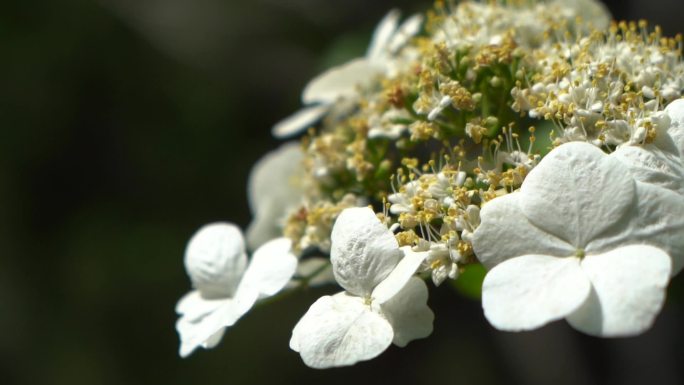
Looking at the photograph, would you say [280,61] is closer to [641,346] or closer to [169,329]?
[169,329]

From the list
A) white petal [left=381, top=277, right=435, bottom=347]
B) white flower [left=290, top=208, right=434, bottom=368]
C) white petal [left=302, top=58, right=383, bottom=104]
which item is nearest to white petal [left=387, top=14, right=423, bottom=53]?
white petal [left=302, top=58, right=383, bottom=104]

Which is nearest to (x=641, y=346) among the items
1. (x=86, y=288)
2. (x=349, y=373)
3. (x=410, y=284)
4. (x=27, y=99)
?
(x=349, y=373)

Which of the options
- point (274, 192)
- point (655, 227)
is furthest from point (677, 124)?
point (274, 192)

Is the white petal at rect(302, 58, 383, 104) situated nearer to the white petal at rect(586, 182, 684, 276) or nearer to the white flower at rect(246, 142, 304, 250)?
the white flower at rect(246, 142, 304, 250)

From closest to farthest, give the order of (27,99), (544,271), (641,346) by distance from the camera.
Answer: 1. (544,271)
2. (641,346)
3. (27,99)

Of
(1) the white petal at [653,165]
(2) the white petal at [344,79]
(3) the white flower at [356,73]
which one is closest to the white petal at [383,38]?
(3) the white flower at [356,73]

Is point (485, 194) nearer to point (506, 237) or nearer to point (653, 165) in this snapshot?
point (506, 237)
